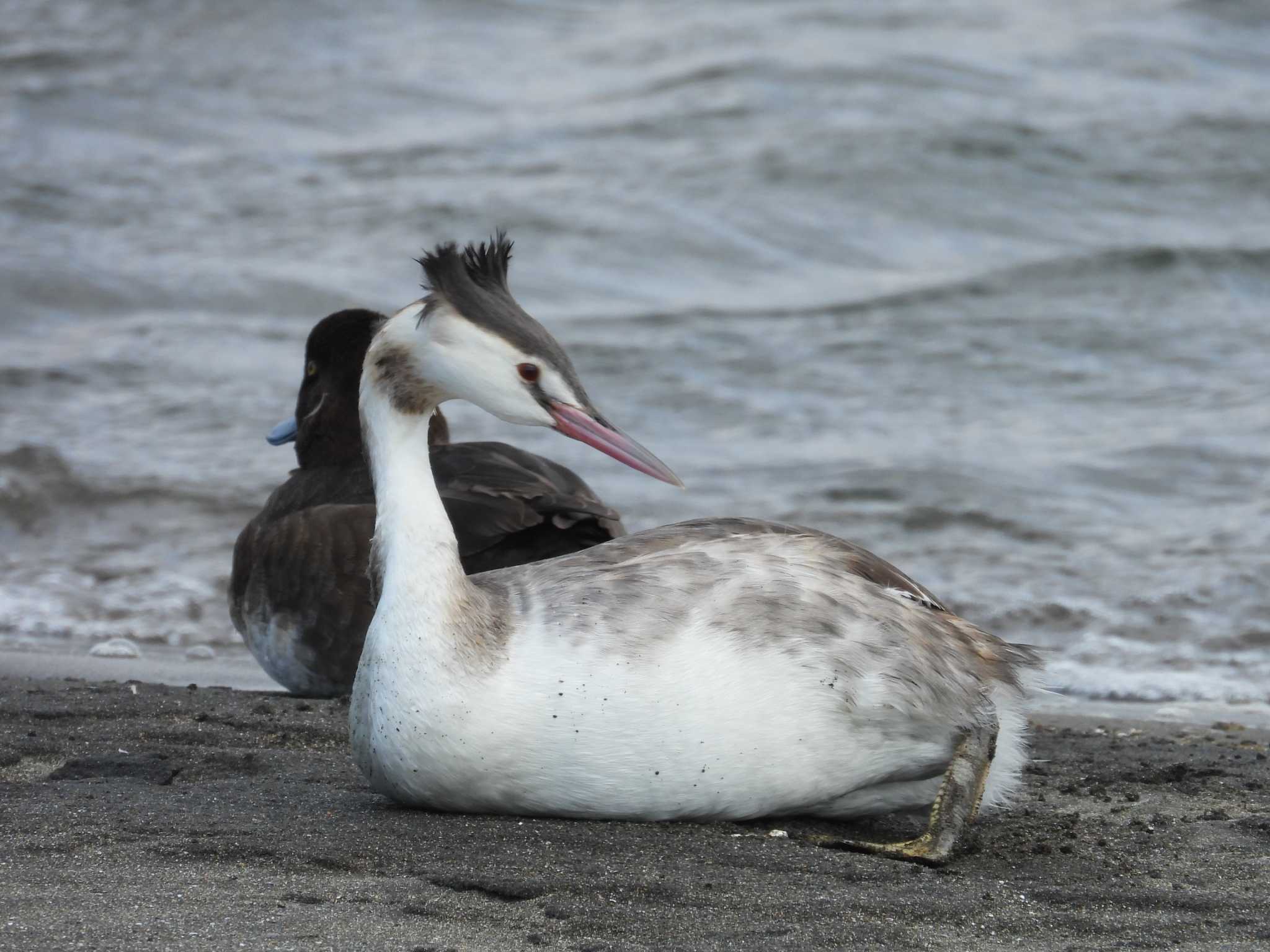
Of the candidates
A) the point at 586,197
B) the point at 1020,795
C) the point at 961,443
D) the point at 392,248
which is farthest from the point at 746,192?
the point at 1020,795

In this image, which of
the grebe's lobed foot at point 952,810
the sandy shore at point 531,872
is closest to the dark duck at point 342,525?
the sandy shore at point 531,872

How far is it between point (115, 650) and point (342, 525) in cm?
150

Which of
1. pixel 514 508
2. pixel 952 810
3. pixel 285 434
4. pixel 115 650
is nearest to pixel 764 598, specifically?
pixel 952 810

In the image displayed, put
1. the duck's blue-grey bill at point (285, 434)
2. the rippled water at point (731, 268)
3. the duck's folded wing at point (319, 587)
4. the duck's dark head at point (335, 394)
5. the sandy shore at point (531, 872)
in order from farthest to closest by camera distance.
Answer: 1. the rippled water at point (731, 268)
2. the duck's blue-grey bill at point (285, 434)
3. the duck's dark head at point (335, 394)
4. the duck's folded wing at point (319, 587)
5. the sandy shore at point (531, 872)

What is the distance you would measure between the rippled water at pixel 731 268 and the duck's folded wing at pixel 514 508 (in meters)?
2.18

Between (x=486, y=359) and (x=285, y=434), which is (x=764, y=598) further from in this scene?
(x=285, y=434)

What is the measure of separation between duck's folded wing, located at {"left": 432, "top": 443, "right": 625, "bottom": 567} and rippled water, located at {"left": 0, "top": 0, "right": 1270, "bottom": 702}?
7.15ft

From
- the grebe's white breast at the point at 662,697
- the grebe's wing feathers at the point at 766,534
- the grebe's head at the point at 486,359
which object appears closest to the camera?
the grebe's white breast at the point at 662,697

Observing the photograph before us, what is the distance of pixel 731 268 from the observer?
13828mm

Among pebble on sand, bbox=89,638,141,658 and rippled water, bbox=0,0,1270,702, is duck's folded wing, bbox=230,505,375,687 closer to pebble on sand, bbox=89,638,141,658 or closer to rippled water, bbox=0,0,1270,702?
pebble on sand, bbox=89,638,141,658

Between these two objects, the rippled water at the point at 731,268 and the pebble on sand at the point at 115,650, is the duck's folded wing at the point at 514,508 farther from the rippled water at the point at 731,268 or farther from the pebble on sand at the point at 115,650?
the rippled water at the point at 731,268

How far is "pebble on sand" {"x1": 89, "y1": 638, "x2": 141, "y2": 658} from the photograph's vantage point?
674 centimetres

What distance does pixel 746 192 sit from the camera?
15148 mm

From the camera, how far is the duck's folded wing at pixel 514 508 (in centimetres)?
547
